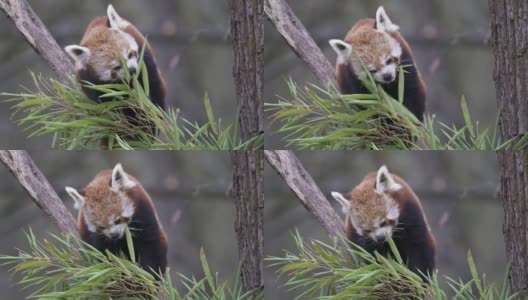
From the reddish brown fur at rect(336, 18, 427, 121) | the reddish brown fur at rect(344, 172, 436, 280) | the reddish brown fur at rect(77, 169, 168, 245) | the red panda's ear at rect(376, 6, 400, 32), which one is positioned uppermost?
the red panda's ear at rect(376, 6, 400, 32)

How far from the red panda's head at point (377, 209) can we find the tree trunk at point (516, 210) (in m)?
0.37

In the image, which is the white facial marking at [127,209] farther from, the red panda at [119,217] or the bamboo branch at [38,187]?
the bamboo branch at [38,187]

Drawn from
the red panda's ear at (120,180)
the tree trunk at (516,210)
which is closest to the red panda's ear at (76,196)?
the red panda's ear at (120,180)

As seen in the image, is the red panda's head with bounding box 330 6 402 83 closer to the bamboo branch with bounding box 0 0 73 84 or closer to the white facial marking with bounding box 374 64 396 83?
the white facial marking with bounding box 374 64 396 83

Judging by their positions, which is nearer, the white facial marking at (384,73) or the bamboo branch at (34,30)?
the white facial marking at (384,73)

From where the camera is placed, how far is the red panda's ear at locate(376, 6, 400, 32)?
2463 mm

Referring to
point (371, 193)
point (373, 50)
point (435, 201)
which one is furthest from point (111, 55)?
point (435, 201)

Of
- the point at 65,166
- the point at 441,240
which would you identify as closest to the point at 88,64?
the point at 65,166

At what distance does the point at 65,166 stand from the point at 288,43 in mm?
914

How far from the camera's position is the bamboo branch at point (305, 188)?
2486 millimetres

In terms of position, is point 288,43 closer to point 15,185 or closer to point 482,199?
point 482,199

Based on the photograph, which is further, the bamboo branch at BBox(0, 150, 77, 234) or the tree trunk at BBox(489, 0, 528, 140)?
the bamboo branch at BBox(0, 150, 77, 234)

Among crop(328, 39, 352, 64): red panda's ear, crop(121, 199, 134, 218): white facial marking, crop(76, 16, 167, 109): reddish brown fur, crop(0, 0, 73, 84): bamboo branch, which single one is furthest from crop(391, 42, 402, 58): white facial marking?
crop(0, 0, 73, 84): bamboo branch

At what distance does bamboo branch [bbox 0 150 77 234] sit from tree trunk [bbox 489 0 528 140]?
158cm
